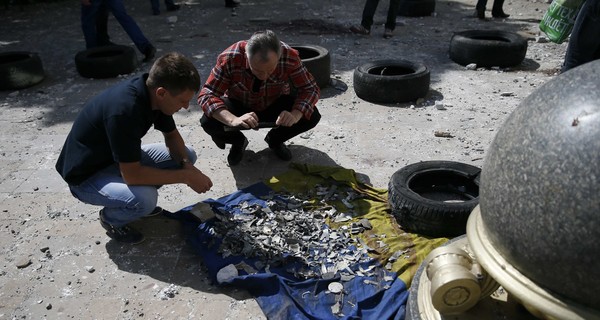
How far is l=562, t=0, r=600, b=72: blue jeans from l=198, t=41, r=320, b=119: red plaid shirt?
2.73 meters

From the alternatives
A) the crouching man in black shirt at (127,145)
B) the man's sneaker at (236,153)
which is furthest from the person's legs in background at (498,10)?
the crouching man in black shirt at (127,145)

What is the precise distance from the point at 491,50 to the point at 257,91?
4.36 meters

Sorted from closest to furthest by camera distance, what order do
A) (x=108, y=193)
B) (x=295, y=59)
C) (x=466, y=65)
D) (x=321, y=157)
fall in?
1. (x=108, y=193)
2. (x=295, y=59)
3. (x=321, y=157)
4. (x=466, y=65)

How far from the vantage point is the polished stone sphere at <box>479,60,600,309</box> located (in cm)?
186

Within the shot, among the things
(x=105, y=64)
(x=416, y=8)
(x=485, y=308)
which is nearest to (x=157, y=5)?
(x=105, y=64)

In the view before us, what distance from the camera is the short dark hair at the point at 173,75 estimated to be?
3330mm

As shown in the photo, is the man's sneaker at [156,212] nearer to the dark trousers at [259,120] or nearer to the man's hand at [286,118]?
the dark trousers at [259,120]

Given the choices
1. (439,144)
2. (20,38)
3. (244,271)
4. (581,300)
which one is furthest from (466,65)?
(20,38)

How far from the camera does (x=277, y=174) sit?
16.2 ft

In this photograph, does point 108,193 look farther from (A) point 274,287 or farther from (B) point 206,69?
(B) point 206,69

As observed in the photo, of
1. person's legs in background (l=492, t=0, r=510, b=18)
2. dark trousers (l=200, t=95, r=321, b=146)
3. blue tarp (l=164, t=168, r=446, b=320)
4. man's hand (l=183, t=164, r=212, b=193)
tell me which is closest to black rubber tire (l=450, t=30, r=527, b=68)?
person's legs in background (l=492, t=0, r=510, b=18)

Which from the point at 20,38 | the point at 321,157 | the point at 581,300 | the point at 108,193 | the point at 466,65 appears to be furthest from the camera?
the point at 20,38

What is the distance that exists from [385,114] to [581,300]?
4.42 metres

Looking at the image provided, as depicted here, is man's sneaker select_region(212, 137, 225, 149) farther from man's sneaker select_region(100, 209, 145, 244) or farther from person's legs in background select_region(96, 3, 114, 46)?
person's legs in background select_region(96, 3, 114, 46)
